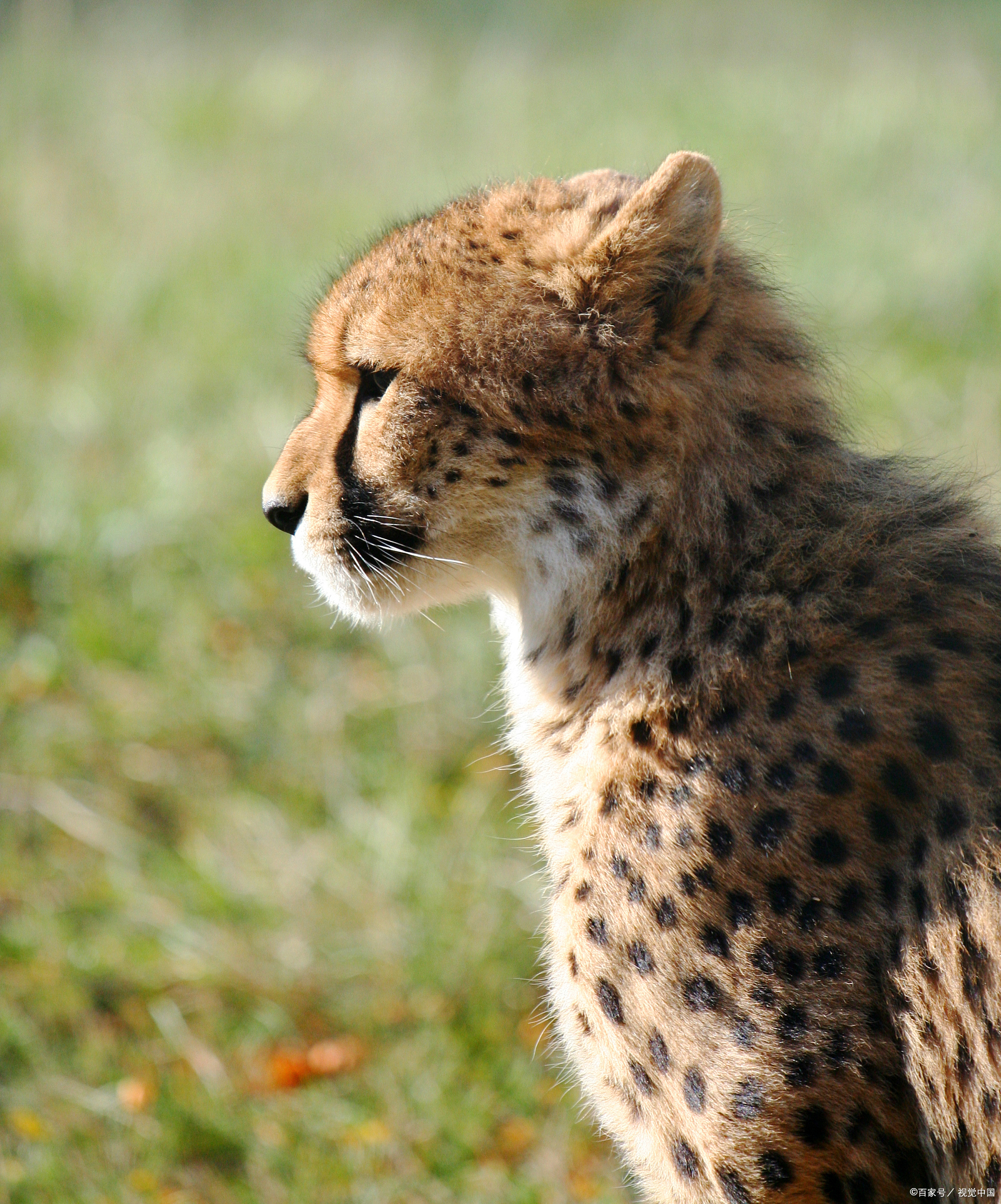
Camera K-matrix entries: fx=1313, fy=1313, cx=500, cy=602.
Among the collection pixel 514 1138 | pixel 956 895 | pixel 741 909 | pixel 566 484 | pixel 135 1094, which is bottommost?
pixel 135 1094

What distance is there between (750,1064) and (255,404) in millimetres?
4273

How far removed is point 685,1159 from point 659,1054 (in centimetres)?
17

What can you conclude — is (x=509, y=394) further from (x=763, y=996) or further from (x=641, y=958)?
(x=763, y=996)

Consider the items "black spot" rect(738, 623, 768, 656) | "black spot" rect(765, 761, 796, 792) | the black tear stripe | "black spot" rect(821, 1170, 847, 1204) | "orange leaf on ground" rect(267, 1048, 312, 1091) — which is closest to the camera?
"black spot" rect(821, 1170, 847, 1204)

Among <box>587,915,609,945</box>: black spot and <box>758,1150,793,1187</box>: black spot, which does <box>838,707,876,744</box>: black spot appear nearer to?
<box>587,915,609,945</box>: black spot

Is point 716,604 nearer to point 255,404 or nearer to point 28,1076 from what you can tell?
point 28,1076

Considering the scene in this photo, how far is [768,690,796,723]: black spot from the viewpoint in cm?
212

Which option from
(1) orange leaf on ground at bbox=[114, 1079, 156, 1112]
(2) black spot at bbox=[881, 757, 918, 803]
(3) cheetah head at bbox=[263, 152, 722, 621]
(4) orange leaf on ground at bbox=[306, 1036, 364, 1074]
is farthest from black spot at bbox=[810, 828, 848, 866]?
(1) orange leaf on ground at bbox=[114, 1079, 156, 1112]

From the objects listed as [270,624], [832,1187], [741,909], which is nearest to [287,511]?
[741,909]

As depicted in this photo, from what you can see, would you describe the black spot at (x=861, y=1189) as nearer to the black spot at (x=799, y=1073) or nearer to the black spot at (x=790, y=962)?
the black spot at (x=799, y=1073)

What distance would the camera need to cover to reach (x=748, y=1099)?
6.48 feet

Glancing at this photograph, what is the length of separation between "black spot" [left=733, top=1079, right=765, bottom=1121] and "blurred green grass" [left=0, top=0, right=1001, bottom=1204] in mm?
1015

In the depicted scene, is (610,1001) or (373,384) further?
(373,384)

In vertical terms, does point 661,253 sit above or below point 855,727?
above
